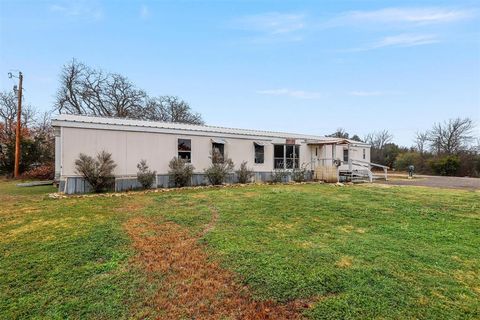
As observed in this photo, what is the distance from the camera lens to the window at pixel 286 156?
1581 cm

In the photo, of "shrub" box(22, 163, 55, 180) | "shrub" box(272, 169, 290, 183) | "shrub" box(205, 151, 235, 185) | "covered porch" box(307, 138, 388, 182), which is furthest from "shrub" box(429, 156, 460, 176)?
"shrub" box(22, 163, 55, 180)

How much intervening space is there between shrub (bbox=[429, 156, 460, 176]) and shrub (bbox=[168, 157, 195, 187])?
22.8 m

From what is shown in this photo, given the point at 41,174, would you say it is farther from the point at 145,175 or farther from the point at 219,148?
the point at 219,148

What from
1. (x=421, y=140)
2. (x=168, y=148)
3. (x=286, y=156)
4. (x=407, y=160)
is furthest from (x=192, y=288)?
(x=421, y=140)

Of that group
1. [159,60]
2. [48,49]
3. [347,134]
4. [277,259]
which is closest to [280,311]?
[277,259]

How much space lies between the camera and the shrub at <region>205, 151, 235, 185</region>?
40.8 ft

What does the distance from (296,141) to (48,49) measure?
1476 centimetres

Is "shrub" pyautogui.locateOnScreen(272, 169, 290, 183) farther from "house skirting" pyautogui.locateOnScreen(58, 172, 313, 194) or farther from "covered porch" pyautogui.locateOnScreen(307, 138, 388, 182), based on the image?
"covered porch" pyautogui.locateOnScreen(307, 138, 388, 182)

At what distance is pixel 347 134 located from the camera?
129 feet

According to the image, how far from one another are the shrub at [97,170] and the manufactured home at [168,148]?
0.28 meters

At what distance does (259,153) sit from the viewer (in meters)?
15.1

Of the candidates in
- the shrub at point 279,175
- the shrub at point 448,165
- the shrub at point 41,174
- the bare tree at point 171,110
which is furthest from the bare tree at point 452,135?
A: the shrub at point 41,174

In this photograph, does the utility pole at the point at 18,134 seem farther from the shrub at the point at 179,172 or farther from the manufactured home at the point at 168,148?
the shrub at the point at 179,172

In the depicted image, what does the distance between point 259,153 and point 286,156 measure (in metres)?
1.98
